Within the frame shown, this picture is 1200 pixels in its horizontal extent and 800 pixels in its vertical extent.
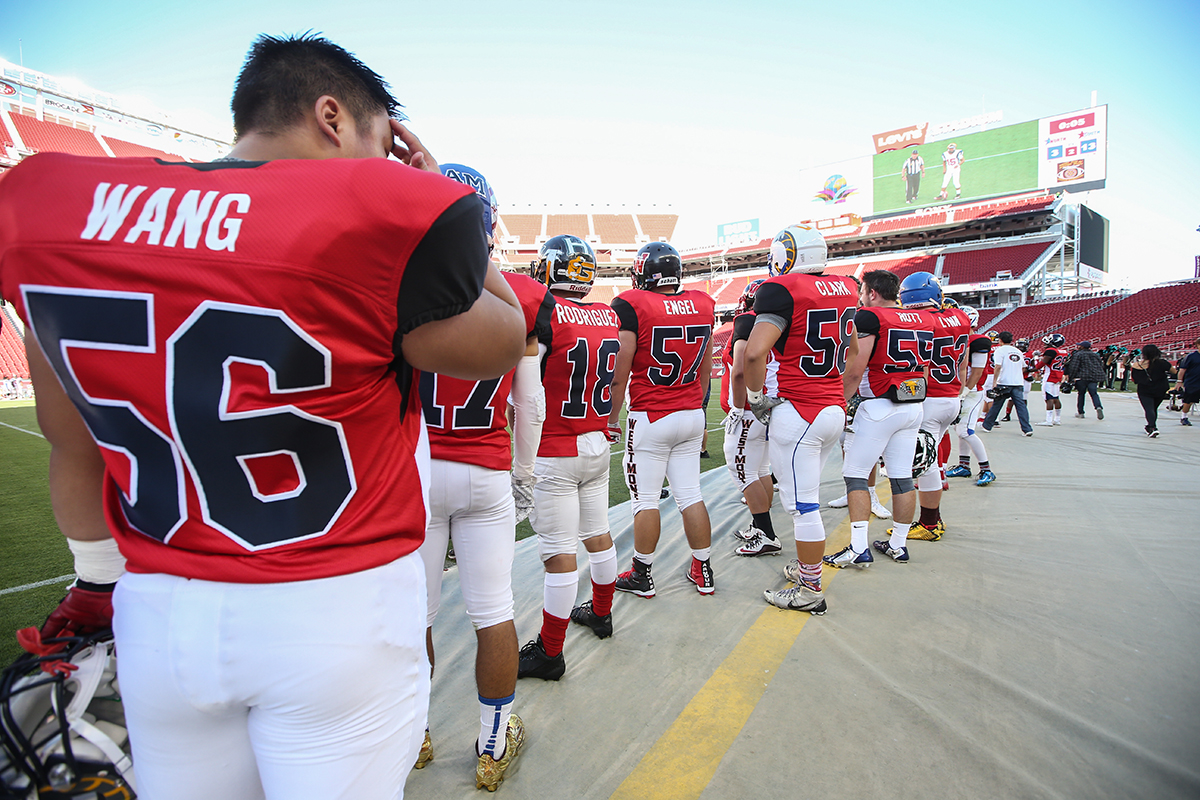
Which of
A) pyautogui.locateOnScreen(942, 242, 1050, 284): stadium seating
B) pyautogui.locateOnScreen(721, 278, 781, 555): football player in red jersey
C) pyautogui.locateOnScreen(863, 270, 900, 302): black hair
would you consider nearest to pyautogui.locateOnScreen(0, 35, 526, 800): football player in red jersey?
pyautogui.locateOnScreen(721, 278, 781, 555): football player in red jersey

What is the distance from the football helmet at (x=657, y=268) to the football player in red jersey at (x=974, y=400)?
10.5ft

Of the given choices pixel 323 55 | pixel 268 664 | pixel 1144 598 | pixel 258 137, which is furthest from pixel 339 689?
pixel 1144 598

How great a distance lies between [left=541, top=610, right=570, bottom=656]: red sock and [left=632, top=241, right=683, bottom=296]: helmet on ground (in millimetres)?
2189

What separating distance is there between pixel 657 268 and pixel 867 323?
167 centimetres

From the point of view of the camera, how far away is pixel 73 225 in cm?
80

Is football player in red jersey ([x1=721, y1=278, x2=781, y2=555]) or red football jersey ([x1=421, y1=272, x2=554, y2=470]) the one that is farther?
football player in red jersey ([x1=721, y1=278, x2=781, y2=555])

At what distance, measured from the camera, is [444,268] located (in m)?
0.92

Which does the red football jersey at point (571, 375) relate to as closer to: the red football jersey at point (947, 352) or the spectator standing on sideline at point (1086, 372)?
the red football jersey at point (947, 352)

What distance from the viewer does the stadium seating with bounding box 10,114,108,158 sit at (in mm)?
29156

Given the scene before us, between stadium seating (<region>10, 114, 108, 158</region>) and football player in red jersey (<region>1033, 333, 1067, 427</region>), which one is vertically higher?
stadium seating (<region>10, 114, 108, 158</region>)

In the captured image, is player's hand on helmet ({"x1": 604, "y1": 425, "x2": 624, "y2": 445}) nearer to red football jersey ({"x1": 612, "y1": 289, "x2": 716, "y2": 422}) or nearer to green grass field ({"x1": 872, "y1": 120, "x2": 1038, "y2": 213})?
red football jersey ({"x1": 612, "y1": 289, "x2": 716, "y2": 422})

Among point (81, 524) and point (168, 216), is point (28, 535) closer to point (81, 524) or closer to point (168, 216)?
point (81, 524)

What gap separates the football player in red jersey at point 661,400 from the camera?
354cm

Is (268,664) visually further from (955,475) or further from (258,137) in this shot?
(955,475)
